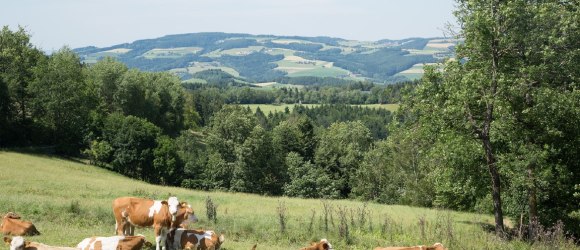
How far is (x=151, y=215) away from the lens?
14906 millimetres

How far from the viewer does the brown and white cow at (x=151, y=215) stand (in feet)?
47.8

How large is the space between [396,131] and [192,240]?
46.8ft

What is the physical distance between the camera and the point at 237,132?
74500 mm

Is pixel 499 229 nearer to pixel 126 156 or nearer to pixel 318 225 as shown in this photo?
pixel 318 225

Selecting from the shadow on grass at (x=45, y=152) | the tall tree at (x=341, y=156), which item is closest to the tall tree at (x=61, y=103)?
the shadow on grass at (x=45, y=152)

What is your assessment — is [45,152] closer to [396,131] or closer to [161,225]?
[396,131]

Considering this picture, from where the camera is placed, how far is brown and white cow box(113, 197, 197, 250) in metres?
14.6

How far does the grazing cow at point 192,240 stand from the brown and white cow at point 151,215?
1.10 feet

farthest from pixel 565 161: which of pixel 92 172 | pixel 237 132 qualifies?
pixel 237 132

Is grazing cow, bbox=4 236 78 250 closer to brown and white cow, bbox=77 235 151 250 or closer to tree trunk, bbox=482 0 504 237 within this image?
brown and white cow, bbox=77 235 151 250

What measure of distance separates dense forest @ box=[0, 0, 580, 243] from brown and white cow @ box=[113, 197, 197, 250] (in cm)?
1295

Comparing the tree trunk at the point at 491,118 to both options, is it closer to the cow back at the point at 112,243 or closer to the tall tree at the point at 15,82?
the cow back at the point at 112,243

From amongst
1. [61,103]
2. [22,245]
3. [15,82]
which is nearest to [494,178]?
[22,245]

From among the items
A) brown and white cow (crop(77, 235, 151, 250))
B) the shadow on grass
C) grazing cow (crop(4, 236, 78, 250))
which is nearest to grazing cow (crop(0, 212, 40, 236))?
grazing cow (crop(4, 236, 78, 250))
